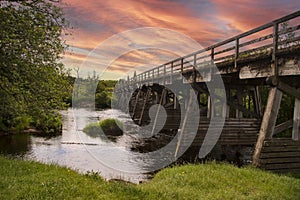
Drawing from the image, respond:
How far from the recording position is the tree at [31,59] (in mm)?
7992

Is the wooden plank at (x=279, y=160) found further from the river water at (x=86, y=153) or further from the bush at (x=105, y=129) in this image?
the bush at (x=105, y=129)

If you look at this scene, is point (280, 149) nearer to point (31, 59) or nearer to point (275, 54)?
point (275, 54)

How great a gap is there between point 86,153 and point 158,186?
8548mm

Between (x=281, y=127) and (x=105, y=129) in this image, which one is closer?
(x=281, y=127)

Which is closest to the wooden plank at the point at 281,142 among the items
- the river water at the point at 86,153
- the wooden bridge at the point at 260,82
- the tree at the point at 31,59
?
the wooden bridge at the point at 260,82

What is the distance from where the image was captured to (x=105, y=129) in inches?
853

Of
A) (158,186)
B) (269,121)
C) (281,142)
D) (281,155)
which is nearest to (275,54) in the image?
(269,121)

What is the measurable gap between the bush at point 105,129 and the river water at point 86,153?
125 cm

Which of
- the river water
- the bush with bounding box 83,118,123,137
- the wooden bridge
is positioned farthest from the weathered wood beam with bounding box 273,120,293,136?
the bush with bounding box 83,118,123,137

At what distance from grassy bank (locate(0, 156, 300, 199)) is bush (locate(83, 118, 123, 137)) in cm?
1270

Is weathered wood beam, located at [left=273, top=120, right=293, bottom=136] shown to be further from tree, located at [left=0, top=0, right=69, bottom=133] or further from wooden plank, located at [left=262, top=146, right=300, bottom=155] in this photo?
tree, located at [left=0, top=0, right=69, bottom=133]

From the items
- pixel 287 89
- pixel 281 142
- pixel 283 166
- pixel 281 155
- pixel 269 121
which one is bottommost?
pixel 283 166

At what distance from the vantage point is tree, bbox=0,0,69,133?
7.99m

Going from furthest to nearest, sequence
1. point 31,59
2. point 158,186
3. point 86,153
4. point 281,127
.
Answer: point 86,153 < point 281,127 < point 31,59 < point 158,186
